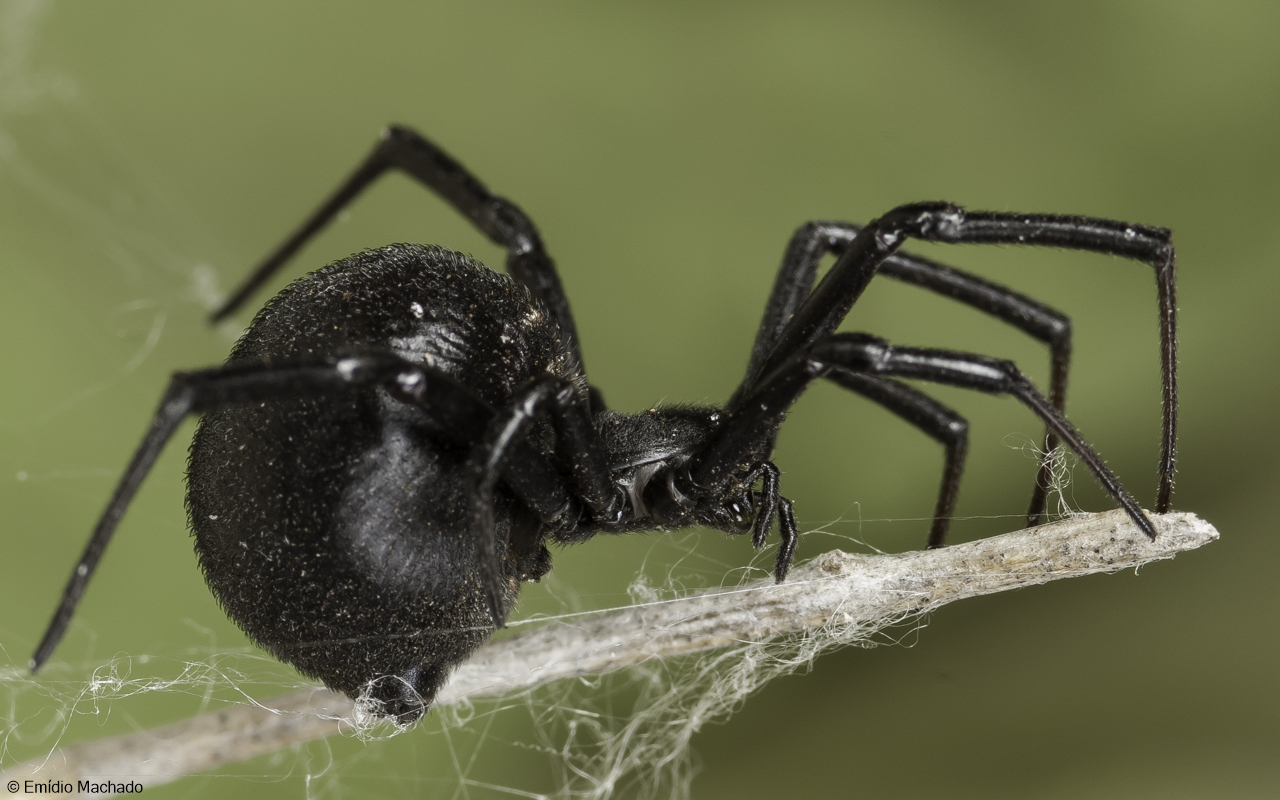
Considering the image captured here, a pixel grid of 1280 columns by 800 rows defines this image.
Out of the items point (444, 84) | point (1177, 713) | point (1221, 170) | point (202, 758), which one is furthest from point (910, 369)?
point (444, 84)

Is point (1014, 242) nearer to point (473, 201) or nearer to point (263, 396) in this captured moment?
point (473, 201)

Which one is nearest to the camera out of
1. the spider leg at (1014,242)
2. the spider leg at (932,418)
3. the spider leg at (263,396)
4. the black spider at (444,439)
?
the spider leg at (263,396)

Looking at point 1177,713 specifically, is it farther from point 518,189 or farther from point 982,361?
point 518,189

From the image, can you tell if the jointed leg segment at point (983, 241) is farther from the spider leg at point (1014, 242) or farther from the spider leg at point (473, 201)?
the spider leg at point (473, 201)

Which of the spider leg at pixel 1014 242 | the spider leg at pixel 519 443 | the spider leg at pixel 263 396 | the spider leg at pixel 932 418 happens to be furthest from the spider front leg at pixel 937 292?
the spider leg at pixel 263 396

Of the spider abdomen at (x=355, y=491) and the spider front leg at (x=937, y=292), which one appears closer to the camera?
the spider abdomen at (x=355, y=491)

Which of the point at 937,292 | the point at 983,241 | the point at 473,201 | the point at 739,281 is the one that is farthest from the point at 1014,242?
the point at 473,201

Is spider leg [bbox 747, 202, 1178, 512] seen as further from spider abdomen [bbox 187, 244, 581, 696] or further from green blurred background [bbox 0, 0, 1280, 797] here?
spider abdomen [bbox 187, 244, 581, 696]
